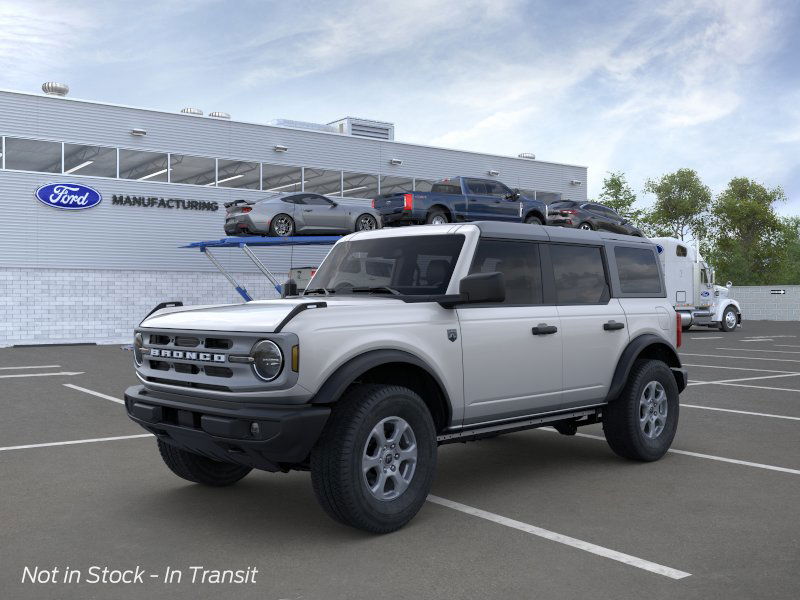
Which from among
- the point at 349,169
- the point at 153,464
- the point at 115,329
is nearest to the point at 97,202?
the point at 115,329

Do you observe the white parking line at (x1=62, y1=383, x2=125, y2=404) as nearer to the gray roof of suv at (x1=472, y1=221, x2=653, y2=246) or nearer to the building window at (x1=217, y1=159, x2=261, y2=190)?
the gray roof of suv at (x1=472, y1=221, x2=653, y2=246)

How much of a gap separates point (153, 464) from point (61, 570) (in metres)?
2.79

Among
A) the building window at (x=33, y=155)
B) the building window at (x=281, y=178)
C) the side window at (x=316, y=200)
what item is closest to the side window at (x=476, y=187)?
the side window at (x=316, y=200)

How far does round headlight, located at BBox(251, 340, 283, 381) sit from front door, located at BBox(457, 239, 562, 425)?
147 centimetres

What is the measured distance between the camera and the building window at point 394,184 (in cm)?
3483

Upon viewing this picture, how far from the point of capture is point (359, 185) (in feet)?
112

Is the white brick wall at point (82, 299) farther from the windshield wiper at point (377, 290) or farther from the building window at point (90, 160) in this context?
the windshield wiper at point (377, 290)

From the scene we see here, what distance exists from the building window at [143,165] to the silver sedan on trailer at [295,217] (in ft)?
23.8

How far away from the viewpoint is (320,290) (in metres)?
6.33

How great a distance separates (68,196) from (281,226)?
9542 mm

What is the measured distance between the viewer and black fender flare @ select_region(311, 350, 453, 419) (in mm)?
4766

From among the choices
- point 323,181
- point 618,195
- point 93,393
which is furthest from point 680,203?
point 93,393

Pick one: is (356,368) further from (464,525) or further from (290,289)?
(290,289)

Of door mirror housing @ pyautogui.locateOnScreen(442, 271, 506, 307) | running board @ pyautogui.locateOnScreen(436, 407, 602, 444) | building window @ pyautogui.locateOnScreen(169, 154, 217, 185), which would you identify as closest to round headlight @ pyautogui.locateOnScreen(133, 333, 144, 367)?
running board @ pyautogui.locateOnScreen(436, 407, 602, 444)
